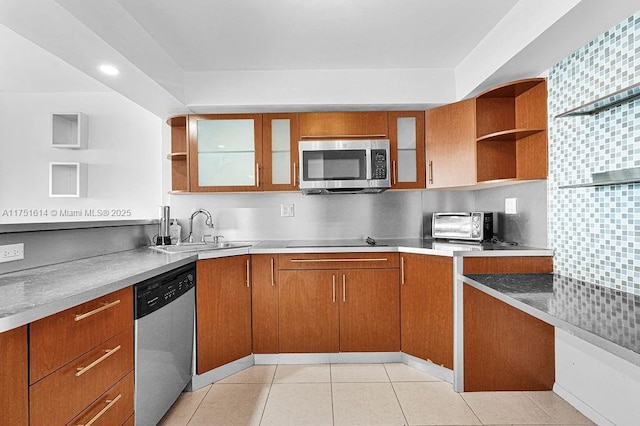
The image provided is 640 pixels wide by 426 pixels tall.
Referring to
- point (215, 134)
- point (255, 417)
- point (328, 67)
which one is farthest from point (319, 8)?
point (255, 417)

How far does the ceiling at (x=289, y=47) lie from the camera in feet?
5.49

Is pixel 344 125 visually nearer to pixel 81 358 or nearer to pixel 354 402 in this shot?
pixel 354 402

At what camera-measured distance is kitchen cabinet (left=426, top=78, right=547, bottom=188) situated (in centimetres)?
221

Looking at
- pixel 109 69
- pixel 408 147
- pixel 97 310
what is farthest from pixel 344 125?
pixel 97 310

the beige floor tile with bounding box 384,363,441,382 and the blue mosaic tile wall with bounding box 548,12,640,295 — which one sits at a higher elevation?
the blue mosaic tile wall with bounding box 548,12,640,295

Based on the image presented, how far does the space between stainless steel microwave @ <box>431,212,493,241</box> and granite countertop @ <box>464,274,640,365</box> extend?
0.59 metres

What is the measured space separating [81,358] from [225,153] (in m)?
1.91

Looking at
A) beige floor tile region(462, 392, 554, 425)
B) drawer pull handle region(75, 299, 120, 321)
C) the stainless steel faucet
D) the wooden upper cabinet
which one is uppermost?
the wooden upper cabinet

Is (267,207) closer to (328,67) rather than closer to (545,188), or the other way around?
(328,67)

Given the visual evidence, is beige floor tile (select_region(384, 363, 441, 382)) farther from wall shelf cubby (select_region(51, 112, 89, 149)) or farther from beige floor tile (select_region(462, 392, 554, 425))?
wall shelf cubby (select_region(51, 112, 89, 149))

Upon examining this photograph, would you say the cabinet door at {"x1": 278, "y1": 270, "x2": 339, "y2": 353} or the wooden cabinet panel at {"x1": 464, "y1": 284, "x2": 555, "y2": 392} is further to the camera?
the cabinet door at {"x1": 278, "y1": 270, "x2": 339, "y2": 353}

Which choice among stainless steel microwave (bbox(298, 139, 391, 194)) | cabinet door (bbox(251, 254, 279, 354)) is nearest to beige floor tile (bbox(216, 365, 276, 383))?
cabinet door (bbox(251, 254, 279, 354))

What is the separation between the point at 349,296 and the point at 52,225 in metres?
1.89

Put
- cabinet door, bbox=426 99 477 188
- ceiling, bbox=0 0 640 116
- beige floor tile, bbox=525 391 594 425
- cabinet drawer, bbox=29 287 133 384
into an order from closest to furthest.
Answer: cabinet drawer, bbox=29 287 133 384
ceiling, bbox=0 0 640 116
beige floor tile, bbox=525 391 594 425
cabinet door, bbox=426 99 477 188
